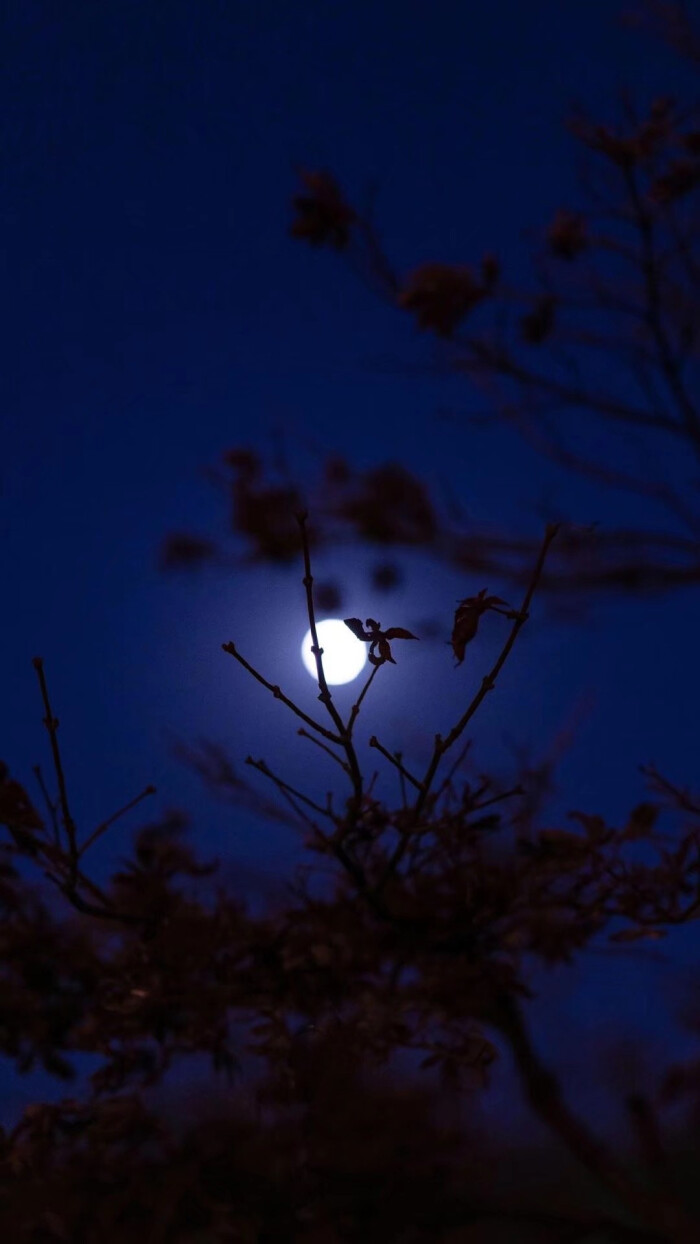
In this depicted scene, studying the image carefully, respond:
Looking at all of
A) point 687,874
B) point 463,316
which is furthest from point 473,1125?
point 463,316

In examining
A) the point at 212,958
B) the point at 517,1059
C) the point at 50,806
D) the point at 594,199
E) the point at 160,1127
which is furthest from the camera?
the point at 594,199

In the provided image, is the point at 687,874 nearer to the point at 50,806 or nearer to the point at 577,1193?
the point at 577,1193

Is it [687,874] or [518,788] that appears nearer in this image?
[518,788]

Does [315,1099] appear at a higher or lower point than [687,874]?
lower

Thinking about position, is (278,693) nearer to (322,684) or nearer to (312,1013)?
(322,684)

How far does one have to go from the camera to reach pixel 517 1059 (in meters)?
2.37

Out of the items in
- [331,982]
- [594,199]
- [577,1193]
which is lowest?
[577,1193]

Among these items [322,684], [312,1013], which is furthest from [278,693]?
[312,1013]

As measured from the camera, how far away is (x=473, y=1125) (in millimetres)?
2104

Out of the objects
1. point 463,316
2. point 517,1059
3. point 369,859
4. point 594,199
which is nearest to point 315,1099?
point 369,859

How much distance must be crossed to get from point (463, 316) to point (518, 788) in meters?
2.68

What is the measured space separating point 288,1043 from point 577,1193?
0.84 meters

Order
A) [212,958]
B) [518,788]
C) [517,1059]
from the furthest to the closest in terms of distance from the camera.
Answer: [517,1059] → [212,958] → [518,788]

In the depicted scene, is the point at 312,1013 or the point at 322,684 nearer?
the point at 322,684
